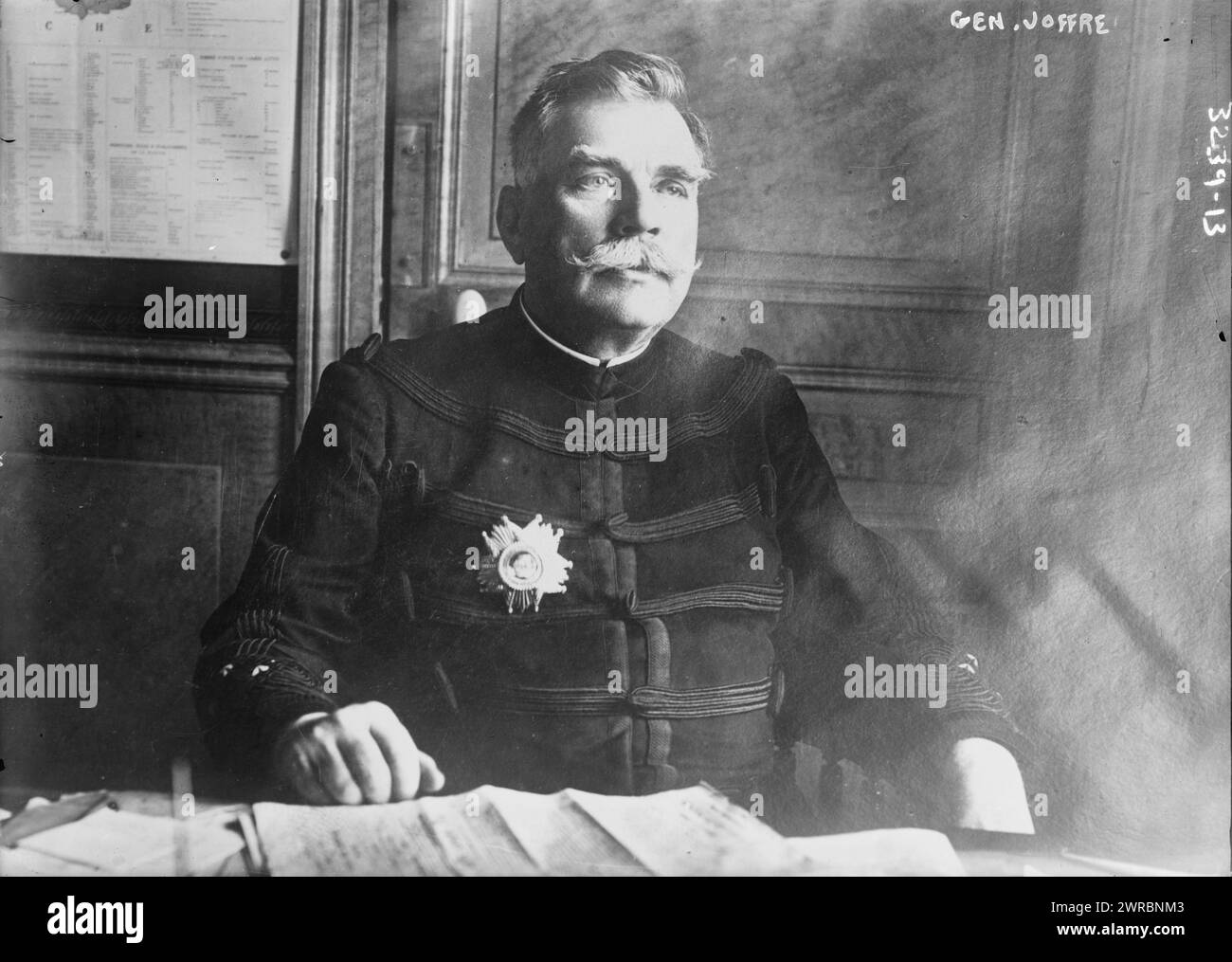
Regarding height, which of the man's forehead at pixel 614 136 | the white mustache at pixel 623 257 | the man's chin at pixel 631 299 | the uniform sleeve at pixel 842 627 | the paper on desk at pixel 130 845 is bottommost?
the paper on desk at pixel 130 845

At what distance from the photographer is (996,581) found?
204 cm

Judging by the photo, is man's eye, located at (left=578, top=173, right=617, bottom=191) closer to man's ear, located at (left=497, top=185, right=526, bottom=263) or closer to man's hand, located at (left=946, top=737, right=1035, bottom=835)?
man's ear, located at (left=497, top=185, right=526, bottom=263)

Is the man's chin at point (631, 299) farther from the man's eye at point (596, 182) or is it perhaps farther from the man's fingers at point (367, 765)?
the man's fingers at point (367, 765)

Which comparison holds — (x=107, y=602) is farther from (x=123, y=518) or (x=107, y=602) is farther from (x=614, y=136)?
(x=614, y=136)

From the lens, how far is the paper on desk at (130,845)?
196 centimetres

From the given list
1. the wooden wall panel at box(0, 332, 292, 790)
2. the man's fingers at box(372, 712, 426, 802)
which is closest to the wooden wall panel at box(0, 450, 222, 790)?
the wooden wall panel at box(0, 332, 292, 790)

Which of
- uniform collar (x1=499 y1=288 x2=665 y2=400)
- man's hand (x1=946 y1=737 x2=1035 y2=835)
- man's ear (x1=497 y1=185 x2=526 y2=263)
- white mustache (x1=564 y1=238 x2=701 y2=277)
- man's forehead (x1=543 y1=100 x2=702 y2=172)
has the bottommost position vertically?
man's hand (x1=946 y1=737 x2=1035 y2=835)

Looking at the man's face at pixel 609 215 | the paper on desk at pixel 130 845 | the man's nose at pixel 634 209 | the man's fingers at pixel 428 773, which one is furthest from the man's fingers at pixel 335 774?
the man's nose at pixel 634 209

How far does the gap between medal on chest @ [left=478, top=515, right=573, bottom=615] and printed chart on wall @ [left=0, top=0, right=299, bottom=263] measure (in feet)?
2.34

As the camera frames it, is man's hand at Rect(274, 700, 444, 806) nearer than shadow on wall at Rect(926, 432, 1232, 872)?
Yes

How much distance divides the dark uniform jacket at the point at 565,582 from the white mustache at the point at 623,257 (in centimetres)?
15

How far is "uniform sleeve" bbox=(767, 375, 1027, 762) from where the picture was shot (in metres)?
2.00

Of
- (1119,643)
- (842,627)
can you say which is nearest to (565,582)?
(842,627)

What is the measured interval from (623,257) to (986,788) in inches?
49.3
